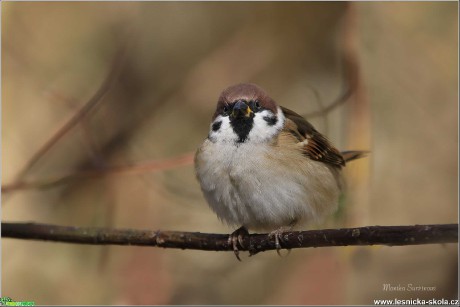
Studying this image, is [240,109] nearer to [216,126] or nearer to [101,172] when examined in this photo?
[216,126]

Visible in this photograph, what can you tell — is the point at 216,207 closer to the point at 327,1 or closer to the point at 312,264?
the point at 312,264

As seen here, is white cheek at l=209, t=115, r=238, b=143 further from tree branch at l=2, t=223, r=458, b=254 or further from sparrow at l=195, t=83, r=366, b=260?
tree branch at l=2, t=223, r=458, b=254

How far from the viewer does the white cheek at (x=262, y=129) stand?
10.8 ft

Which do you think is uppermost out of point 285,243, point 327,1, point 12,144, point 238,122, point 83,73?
point 327,1

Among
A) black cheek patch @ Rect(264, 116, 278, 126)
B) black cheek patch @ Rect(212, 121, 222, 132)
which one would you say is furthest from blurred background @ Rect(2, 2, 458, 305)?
black cheek patch @ Rect(264, 116, 278, 126)

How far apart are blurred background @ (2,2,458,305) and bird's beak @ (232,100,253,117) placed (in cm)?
64

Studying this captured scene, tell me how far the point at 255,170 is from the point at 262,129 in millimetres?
300

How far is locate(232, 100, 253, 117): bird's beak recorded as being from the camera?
327 cm

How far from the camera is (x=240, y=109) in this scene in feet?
10.7

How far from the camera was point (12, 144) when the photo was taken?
4.47m

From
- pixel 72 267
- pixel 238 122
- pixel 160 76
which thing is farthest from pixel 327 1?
pixel 72 267

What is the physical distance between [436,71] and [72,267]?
3298mm

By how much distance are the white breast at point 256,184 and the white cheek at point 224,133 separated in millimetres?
34

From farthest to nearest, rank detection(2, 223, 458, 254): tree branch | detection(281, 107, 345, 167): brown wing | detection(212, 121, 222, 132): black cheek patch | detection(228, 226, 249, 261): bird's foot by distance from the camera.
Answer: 1. detection(281, 107, 345, 167): brown wing
2. detection(212, 121, 222, 132): black cheek patch
3. detection(228, 226, 249, 261): bird's foot
4. detection(2, 223, 458, 254): tree branch
